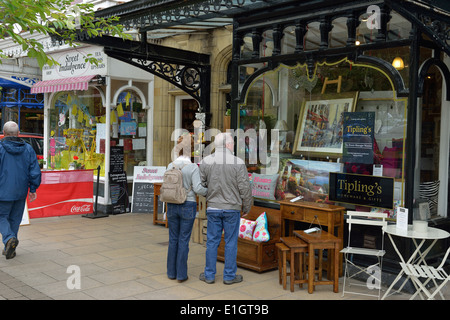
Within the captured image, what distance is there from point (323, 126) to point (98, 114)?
5.90 metres

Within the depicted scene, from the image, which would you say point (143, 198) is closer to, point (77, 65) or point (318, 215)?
point (77, 65)

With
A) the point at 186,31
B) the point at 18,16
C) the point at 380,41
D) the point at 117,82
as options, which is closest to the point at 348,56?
the point at 380,41

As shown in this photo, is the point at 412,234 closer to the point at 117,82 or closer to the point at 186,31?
the point at 186,31

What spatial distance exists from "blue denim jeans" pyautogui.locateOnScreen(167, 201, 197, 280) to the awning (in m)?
Answer: 5.77

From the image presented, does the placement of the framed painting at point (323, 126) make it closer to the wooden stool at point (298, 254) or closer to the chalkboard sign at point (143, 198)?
the wooden stool at point (298, 254)

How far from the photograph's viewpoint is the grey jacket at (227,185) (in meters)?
5.79

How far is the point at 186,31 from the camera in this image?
10320 mm

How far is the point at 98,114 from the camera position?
37.1 ft

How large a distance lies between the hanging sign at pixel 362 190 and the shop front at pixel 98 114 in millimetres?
5269

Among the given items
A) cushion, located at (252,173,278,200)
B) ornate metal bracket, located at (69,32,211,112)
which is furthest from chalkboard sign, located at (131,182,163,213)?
cushion, located at (252,173,278,200)

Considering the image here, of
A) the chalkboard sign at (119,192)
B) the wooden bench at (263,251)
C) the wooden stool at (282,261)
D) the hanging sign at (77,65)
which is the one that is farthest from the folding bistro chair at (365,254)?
the hanging sign at (77,65)

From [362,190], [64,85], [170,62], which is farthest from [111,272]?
[64,85]

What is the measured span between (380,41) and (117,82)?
21.3ft

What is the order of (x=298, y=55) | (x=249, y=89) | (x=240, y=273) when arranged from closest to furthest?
(x=240, y=273) < (x=298, y=55) < (x=249, y=89)
